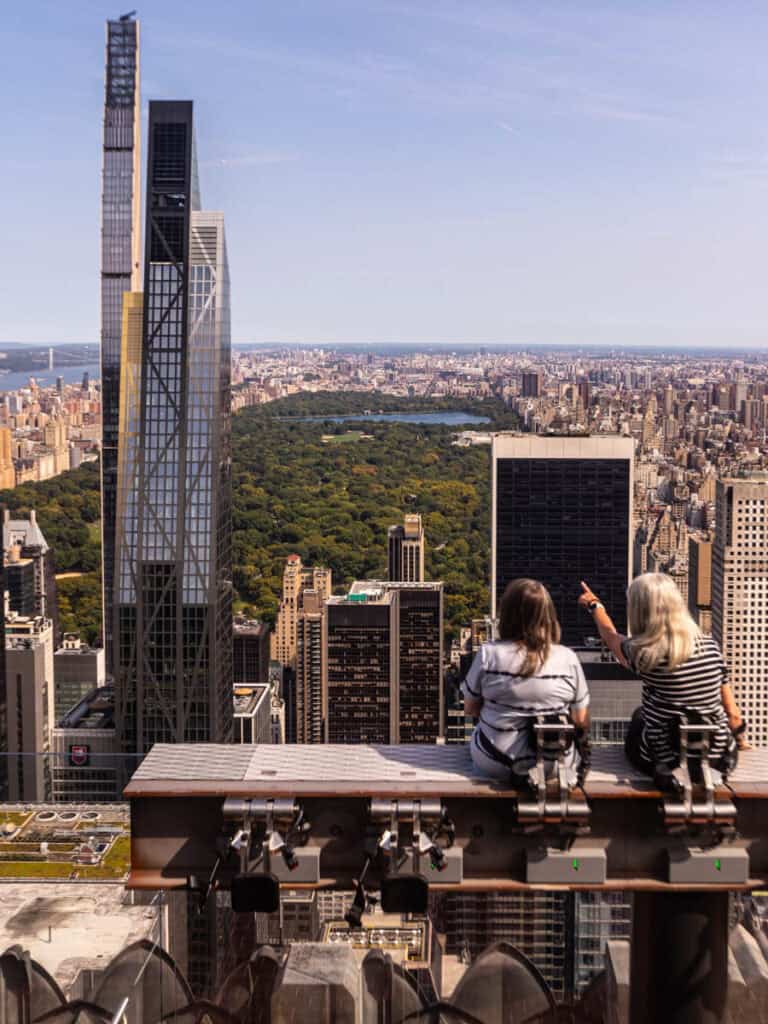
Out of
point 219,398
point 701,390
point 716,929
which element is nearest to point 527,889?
point 716,929

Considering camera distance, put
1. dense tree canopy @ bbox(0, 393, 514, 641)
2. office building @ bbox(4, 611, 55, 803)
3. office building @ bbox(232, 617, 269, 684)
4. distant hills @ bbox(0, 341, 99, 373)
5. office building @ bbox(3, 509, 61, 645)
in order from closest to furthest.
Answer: office building @ bbox(4, 611, 55, 803) < office building @ bbox(232, 617, 269, 684) < office building @ bbox(3, 509, 61, 645) < dense tree canopy @ bbox(0, 393, 514, 641) < distant hills @ bbox(0, 341, 99, 373)

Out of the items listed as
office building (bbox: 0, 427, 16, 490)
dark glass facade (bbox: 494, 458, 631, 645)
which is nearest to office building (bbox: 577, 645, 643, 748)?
dark glass facade (bbox: 494, 458, 631, 645)

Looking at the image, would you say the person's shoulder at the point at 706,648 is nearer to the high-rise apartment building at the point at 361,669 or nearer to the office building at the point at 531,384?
the high-rise apartment building at the point at 361,669

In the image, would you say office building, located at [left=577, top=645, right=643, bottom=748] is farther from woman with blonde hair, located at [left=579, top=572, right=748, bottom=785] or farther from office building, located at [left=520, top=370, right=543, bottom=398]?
office building, located at [left=520, top=370, right=543, bottom=398]

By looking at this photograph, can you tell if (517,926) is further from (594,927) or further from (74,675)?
(74,675)

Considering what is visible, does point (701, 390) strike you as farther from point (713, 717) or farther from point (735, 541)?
point (713, 717)
